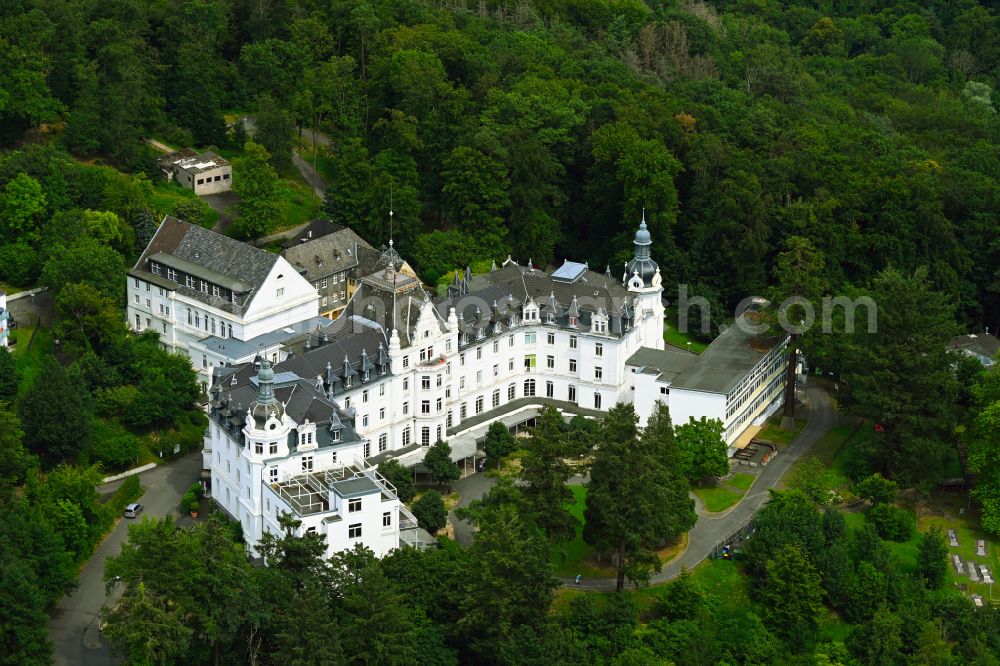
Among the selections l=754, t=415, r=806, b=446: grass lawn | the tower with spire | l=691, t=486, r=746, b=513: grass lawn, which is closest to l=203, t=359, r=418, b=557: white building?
l=691, t=486, r=746, b=513: grass lawn

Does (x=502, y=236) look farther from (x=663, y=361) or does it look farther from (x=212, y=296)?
(x=212, y=296)

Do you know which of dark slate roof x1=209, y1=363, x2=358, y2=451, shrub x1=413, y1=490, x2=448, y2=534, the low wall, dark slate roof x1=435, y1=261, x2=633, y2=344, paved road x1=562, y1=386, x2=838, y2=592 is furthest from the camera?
dark slate roof x1=435, y1=261, x2=633, y2=344

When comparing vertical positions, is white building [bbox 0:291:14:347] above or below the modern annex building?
above

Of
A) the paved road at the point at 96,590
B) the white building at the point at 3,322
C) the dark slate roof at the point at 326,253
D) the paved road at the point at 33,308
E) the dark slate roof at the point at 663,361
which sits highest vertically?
the dark slate roof at the point at 326,253

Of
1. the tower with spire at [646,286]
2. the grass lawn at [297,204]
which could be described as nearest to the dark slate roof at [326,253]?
the grass lawn at [297,204]

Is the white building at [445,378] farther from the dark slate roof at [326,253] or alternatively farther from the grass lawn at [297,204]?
the grass lawn at [297,204]

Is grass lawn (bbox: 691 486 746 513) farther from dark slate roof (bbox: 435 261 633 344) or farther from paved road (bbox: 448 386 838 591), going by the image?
dark slate roof (bbox: 435 261 633 344)

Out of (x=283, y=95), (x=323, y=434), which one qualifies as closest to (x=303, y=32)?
(x=283, y=95)

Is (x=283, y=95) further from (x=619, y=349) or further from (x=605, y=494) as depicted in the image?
(x=605, y=494)
